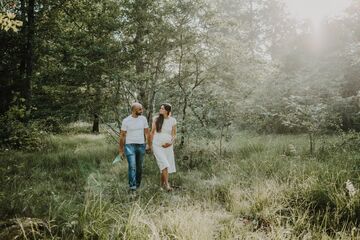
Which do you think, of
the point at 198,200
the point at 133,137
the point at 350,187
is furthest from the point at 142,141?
the point at 350,187

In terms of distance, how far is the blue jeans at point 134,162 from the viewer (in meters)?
7.79

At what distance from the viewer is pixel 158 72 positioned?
12.8 m

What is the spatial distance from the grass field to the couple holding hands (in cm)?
41

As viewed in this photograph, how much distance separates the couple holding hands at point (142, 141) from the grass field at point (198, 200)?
41cm

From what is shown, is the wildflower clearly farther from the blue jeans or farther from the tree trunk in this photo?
the tree trunk

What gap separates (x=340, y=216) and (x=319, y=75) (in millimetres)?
12075

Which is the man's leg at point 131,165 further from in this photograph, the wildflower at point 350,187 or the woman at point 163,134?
the wildflower at point 350,187

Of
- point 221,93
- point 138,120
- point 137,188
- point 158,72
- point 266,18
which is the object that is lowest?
point 137,188

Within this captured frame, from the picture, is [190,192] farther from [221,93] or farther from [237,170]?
[221,93]

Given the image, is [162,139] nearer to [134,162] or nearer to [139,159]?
[139,159]

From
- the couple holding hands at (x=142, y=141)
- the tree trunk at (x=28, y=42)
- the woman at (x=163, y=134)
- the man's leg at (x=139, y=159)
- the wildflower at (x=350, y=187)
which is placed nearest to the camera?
the wildflower at (x=350, y=187)

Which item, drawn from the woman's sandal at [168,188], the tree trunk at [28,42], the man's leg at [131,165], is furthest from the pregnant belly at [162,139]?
the tree trunk at [28,42]

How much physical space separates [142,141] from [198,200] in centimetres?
207

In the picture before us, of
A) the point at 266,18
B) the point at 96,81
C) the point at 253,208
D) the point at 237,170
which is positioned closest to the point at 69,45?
the point at 96,81
